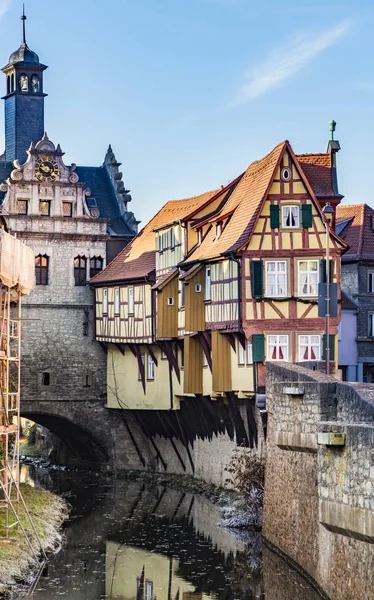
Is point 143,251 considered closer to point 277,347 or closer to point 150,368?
point 150,368

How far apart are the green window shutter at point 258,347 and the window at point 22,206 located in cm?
1724

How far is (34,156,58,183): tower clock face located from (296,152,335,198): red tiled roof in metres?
13.1

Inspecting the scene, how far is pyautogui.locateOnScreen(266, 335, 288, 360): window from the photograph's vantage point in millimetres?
42031

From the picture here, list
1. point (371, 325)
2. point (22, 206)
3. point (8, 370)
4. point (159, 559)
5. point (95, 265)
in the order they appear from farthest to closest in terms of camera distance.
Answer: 1. point (371, 325)
2. point (95, 265)
3. point (22, 206)
4. point (8, 370)
5. point (159, 559)

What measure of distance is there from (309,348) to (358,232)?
60.4ft

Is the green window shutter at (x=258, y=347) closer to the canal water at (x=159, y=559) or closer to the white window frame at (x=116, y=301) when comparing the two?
the canal water at (x=159, y=559)

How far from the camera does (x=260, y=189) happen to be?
43062mm

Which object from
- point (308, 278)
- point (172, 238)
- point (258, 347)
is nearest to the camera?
point (258, 347)

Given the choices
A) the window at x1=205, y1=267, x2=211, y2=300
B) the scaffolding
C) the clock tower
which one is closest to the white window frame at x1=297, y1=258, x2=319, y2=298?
the window at x1=205, y1=267, x2=211, y2=300

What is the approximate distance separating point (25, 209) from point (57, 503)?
17586 millimetres

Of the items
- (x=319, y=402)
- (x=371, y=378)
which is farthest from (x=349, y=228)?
(x=319, y=402)

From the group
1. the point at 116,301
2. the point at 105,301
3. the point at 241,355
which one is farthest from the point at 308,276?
the point at 105,301

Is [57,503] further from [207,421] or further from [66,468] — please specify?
[66,468]

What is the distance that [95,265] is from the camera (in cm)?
5784
